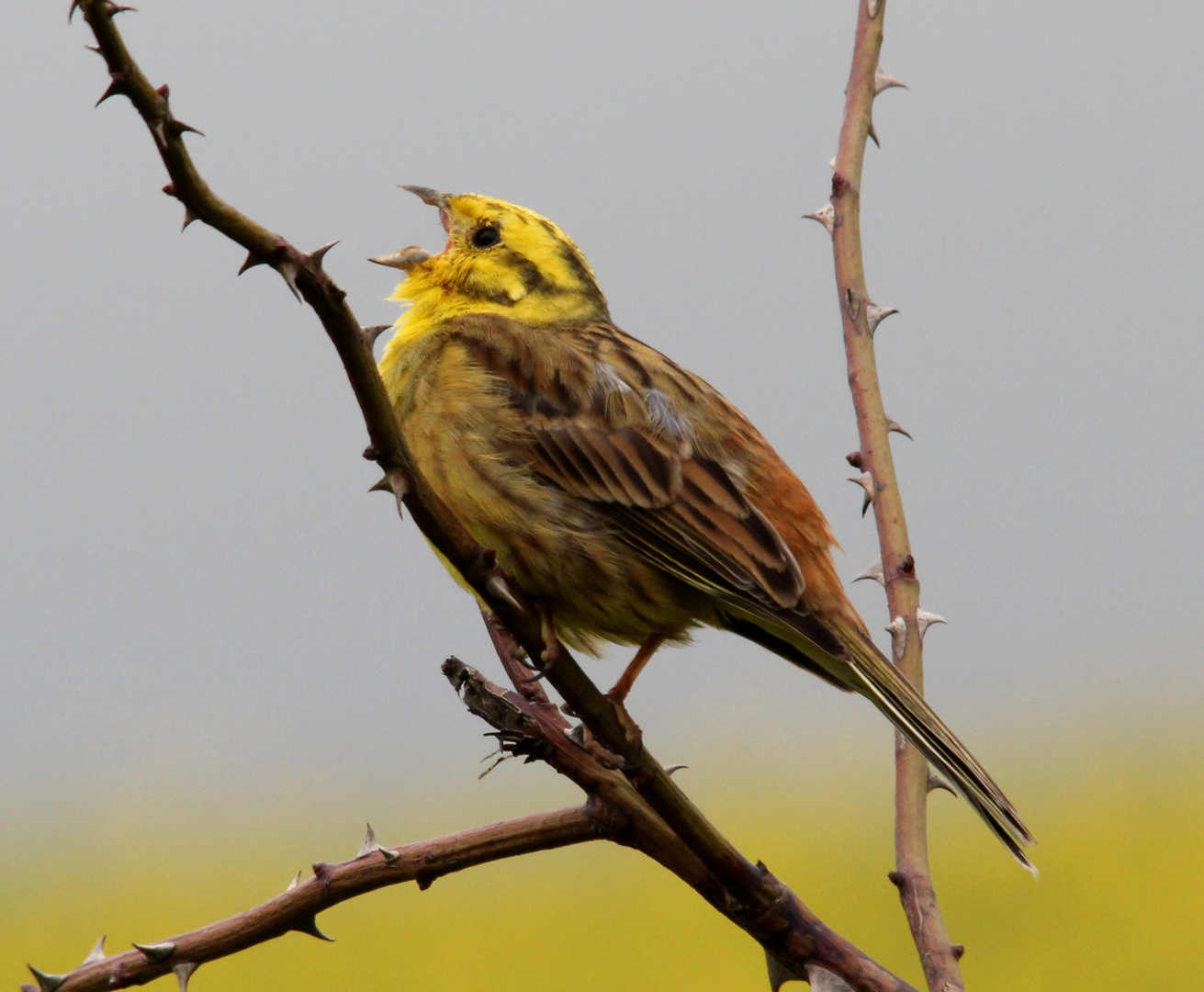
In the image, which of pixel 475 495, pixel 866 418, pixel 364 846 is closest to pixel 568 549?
pixel 475 495

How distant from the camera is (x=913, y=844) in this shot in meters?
2.54

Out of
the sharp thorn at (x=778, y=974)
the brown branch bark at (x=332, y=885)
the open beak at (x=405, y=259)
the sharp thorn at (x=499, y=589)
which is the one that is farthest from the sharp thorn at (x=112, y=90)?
the open beak at (x=405, y=259)

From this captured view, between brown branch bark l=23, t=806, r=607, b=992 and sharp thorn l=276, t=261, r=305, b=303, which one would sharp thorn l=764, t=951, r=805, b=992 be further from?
sharp thorn l=276, t=261, r=305, b=303

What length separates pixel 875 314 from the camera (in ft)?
10.0

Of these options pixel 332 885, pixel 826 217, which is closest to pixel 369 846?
pixel 332 885

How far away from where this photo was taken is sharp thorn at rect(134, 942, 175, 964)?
7.36 feet

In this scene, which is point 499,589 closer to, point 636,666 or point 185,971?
point 185,971

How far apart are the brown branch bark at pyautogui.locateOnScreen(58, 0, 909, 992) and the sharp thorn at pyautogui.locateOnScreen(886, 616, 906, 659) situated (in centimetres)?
72

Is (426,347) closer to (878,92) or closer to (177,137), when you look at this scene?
(878,92)

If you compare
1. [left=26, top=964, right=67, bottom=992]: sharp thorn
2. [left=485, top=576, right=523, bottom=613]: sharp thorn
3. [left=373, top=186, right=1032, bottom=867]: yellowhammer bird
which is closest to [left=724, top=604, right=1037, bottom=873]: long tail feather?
[left=373, top=186, right=1032, bottom=867]: yellowhammer bird

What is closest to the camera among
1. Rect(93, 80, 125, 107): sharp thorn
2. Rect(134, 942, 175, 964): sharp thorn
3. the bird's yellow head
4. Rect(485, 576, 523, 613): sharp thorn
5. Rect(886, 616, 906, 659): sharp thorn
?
Rect(93, 80, 125, 107): sharp thorn

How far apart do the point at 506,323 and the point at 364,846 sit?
1.79 m

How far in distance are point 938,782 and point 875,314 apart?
1.02 metres

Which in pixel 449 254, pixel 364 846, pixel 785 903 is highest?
pixel 449 254
